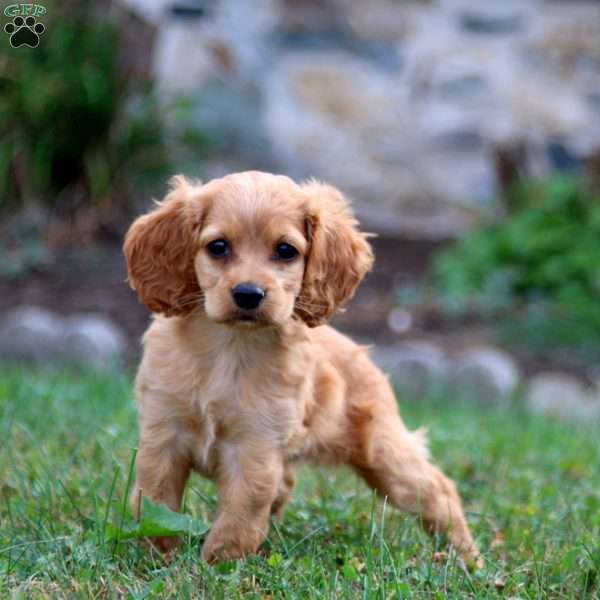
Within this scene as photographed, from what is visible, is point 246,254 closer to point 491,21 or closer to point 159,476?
point 159,476

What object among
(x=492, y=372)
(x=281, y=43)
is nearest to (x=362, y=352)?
(x=492, y=372)

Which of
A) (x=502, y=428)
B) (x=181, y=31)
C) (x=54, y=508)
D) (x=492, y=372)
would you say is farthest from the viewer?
(x=181, y=31)

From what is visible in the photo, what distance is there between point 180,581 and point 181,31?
761 cm

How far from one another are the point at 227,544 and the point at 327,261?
0.90m

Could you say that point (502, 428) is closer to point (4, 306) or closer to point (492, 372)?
point (492, 372)

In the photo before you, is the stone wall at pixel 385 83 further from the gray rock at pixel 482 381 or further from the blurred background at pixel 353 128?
the gray rock at pixel 482 381

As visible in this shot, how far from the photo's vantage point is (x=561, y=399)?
7266 millimetres

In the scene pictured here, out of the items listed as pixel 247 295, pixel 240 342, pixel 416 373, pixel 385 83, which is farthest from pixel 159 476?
pixel 385 83

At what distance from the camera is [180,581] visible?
283cm

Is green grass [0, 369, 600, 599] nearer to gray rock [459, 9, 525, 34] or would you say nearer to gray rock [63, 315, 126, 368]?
gray rock [63, 315, 126, 368]

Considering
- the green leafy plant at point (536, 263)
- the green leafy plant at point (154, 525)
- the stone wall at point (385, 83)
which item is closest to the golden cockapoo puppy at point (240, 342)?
the green leafy plant at point (154, 525)

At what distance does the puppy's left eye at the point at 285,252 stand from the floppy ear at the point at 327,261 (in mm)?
90

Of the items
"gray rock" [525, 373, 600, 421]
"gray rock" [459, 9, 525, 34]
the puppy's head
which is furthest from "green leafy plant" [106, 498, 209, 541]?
"gray rock" [459, 9, 525, 34]

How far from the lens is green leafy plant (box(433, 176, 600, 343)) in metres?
8.55
